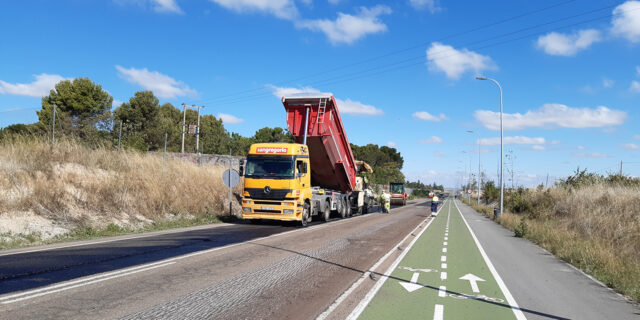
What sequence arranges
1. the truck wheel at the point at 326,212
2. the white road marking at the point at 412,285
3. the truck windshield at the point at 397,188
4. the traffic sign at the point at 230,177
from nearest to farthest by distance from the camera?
1. the white road marking at the point at 412,285
2. the traffic sign at the point at 230,177
3. the truck wheel at the point at 326,212
4. the truck windshield at the point at 397,188

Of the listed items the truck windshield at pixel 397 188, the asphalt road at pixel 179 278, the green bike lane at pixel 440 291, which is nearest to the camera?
the asphalt road at pixel 179 278

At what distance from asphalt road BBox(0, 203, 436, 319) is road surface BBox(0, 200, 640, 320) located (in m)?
0.02

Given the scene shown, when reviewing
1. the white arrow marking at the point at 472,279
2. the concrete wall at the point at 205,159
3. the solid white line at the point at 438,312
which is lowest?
the white arrow marking at the point at 472,279

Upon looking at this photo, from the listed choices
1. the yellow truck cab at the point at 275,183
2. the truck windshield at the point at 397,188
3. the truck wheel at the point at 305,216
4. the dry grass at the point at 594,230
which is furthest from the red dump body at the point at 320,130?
the truck windshield at the point at 397,188

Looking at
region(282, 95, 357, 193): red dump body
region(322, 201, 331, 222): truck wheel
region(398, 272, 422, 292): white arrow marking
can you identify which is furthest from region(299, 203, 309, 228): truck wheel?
region(398, 272, 422, 292): white arrow marking

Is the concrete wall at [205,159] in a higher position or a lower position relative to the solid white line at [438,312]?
higher

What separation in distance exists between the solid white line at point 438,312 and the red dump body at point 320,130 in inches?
550

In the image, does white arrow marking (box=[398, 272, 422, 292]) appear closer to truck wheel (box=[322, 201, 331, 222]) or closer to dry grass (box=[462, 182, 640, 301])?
dry grass (box=[462, 182, 640, 301])

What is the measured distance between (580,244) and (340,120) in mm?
11014

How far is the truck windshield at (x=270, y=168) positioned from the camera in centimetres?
1753

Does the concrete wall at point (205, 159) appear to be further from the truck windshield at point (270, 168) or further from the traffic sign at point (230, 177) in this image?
the truck windshield at point (270, 168)

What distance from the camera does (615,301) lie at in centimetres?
680

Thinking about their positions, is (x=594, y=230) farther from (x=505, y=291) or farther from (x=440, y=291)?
(x=440, y=291)

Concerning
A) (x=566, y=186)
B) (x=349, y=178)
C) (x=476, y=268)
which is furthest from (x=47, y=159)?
(x=566, y=186)
